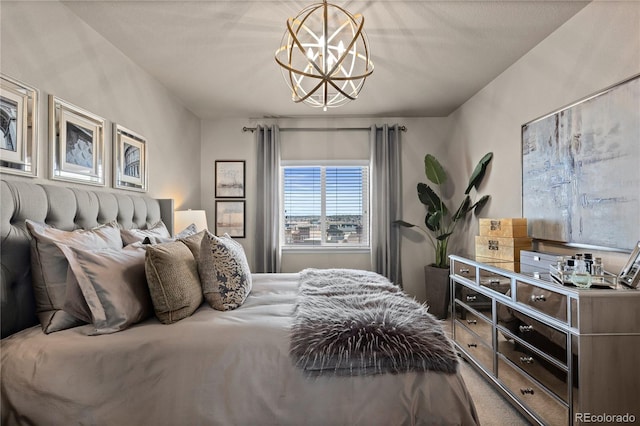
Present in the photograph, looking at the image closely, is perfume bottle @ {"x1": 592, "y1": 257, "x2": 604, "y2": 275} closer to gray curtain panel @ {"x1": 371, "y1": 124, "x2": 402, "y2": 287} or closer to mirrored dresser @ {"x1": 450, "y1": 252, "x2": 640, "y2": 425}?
mirrored dresser @ {"x1": 450, "y1": 252, "x2": 640, "y2": 425}

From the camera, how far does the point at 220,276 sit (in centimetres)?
166

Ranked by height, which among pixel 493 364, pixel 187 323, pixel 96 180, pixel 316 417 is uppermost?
pixel 96 180

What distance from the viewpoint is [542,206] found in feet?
7.95

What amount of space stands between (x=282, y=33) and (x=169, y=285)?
74.5 inches

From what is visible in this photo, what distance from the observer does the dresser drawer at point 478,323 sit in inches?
87.7

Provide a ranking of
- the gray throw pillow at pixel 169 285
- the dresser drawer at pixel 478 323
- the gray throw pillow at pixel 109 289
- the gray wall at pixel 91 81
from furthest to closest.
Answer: the dresser drawer at pixel 478 323
the gray wall at pixel 91 81
the gray throw pillow at pixel 169 285
the gray throw pillow at pixel 109 289

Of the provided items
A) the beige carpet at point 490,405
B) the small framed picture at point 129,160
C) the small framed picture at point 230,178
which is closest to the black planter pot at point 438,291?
the beige carpet at point 490,405

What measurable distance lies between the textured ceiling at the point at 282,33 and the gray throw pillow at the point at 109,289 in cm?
160

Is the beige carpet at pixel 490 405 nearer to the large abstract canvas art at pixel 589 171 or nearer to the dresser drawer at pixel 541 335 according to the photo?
the dresser drawer at pixel 541 335

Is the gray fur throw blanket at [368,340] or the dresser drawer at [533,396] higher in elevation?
the gray fur throw blanket at [368,340]

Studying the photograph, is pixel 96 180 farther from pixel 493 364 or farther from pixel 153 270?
pixel 493 364

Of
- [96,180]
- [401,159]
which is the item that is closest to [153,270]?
[96,180]

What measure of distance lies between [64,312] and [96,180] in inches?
44.8

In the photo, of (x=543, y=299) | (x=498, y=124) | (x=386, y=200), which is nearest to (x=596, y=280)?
(x=543, y=299)
